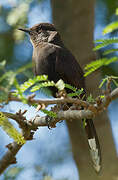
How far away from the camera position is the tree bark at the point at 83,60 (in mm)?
5066

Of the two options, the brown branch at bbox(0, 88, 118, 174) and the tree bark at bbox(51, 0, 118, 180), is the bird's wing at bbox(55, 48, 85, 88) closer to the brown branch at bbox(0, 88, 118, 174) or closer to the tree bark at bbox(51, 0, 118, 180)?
the tree bark at bbox(51, 0, 118, 180)

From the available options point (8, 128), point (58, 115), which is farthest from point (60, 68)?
point (8, 128)

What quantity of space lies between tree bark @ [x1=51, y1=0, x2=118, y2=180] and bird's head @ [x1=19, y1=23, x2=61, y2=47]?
49 cm

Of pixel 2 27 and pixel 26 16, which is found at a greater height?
pixel 2 27

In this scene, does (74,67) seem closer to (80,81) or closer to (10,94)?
(80,81)

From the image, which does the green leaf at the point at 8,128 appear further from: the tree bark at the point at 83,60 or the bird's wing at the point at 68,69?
the tree bark at the point at 83,60

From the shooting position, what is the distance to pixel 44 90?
258cm

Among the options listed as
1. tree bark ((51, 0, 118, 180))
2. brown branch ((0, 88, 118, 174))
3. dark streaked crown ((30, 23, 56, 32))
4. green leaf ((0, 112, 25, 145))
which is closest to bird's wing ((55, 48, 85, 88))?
tree bark ((51, 0, 118, 180))

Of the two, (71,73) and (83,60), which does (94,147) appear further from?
(83,60)

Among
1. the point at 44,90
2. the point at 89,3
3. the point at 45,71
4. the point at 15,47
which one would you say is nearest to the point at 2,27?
the point at 15,47

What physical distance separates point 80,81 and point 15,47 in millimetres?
2586

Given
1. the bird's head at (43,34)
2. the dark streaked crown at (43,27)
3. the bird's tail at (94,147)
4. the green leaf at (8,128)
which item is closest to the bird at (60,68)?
the bird's tail at (94,147)

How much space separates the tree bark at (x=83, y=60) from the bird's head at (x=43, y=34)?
1.59 ft

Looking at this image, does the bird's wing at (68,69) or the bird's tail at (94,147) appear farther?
the bird's wing at (68,69)
